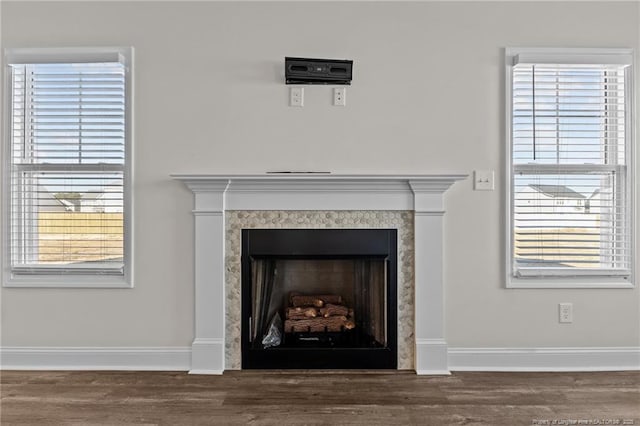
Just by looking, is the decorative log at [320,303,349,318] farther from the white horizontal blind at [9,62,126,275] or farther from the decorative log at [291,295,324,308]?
the white horizontal blind at [9,62,126,275]

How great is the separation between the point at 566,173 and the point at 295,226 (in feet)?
5.53

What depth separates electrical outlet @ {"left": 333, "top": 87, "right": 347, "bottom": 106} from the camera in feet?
9.12

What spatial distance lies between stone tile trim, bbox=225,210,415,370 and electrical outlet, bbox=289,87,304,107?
2.16 ft

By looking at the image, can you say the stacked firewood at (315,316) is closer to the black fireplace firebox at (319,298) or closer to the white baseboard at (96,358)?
the black fireplace firebox at (319,298)

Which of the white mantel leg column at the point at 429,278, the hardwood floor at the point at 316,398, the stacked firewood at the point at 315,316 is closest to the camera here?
the hardwood floor at the point at 316,398

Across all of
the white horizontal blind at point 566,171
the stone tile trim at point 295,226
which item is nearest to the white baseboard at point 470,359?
the stone tile trim at point 295,226

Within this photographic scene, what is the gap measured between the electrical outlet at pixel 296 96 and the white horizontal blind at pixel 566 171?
1.29m

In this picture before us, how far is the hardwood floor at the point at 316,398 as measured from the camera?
2.09m

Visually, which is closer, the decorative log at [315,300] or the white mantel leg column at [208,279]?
the white mantel leg column at [208,279]

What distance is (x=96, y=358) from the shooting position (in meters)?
2.77

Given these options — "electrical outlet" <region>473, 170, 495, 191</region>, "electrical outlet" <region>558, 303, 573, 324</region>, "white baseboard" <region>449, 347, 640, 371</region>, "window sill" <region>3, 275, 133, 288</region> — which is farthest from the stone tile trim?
"electrical outlet" <region>558, 303, 573, 324</region>

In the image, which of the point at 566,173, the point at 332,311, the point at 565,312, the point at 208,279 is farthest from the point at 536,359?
the point at 208,279

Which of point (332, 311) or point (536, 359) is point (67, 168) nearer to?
point (332, 311)

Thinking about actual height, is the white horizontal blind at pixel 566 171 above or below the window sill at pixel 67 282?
A: above
